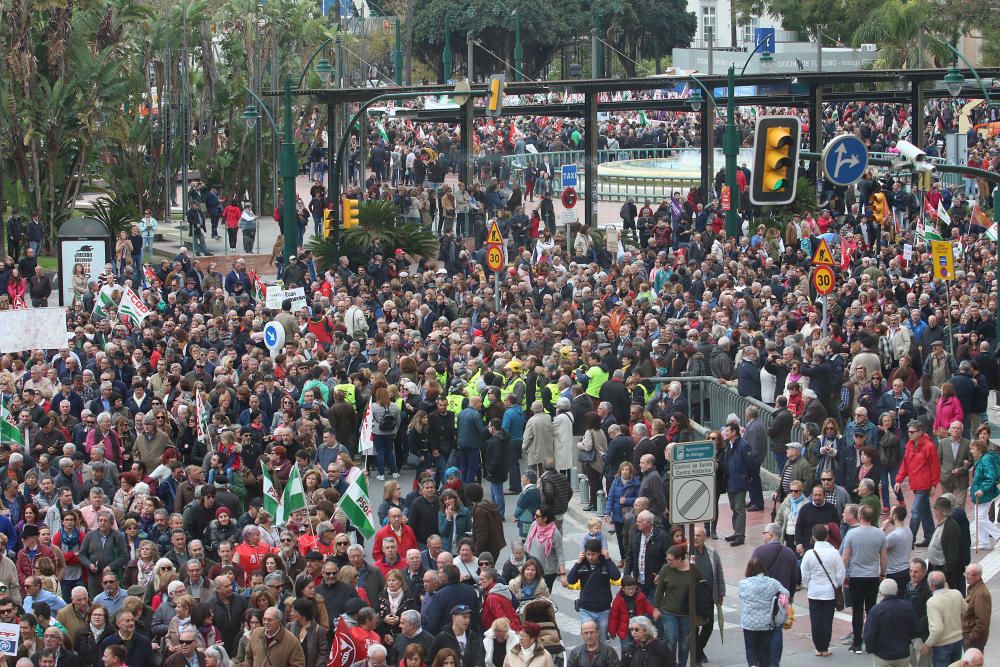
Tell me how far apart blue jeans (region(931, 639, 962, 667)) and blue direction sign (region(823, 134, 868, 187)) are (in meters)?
5.69

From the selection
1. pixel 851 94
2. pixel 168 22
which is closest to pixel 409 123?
pixel 168 22

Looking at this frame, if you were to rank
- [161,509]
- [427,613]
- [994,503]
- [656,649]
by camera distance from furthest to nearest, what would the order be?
1. [994,503]
2. [161,509]
3. [427,613]
4. [656,649]

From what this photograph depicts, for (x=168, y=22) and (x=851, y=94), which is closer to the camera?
(x=851, y=94)

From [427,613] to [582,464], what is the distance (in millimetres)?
6640

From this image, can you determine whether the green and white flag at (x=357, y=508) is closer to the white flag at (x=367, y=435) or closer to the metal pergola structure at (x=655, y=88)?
the white flag at (x=367, y=435)

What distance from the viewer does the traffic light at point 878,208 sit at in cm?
3728

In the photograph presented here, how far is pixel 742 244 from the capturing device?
113 feet

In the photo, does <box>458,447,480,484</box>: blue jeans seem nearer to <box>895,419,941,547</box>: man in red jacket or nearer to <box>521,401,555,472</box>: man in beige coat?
<box>521,401,555,472</box>: man in beige coat

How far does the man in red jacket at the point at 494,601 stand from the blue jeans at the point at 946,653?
3246 mm

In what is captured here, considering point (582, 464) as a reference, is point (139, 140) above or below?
above

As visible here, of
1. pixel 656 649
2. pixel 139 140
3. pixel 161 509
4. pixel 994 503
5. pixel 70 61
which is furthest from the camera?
pixel 139 140

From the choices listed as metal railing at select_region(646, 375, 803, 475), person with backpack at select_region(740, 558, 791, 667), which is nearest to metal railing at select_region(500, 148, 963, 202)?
metal railing at select_region(646, 375, 803, 475)

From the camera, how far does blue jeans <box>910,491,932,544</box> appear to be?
18.0 metres

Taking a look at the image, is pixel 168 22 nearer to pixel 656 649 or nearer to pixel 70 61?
pixel 70 61
